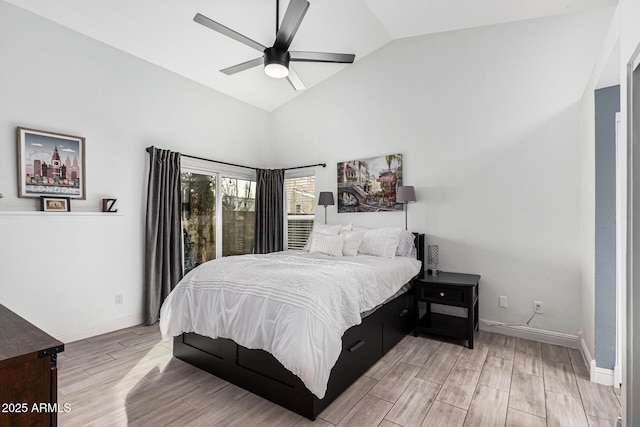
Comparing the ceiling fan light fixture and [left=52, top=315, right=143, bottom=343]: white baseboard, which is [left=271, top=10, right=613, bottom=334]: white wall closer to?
the ceiling fan light fixture

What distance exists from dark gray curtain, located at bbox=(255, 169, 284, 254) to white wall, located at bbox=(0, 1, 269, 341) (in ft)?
4.27

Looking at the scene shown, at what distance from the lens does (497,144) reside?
352cm

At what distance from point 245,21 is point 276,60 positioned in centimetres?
100

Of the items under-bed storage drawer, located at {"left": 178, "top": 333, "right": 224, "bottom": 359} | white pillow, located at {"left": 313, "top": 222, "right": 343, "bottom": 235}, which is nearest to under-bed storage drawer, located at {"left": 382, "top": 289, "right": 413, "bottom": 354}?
white pillow, located at {"left": 313, "top": 222, "right": 343, "bottom": 235}

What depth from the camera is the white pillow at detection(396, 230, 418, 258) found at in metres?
3.73

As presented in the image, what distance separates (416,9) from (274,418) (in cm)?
399

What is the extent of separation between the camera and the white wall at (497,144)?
125 inches

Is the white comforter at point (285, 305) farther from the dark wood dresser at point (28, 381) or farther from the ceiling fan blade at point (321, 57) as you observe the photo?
the ceiling fan blade at point (321, 57)

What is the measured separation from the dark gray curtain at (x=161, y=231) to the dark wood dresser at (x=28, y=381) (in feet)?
9.20

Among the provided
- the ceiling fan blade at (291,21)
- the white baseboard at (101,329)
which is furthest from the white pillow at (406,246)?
the white baseboard at (101,329)

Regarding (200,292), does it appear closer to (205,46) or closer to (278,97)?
(205,46)

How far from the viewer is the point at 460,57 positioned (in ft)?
12.3

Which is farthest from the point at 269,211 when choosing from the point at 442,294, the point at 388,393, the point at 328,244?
the point at 388,393

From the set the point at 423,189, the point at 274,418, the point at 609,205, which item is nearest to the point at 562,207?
the point at 609,205
